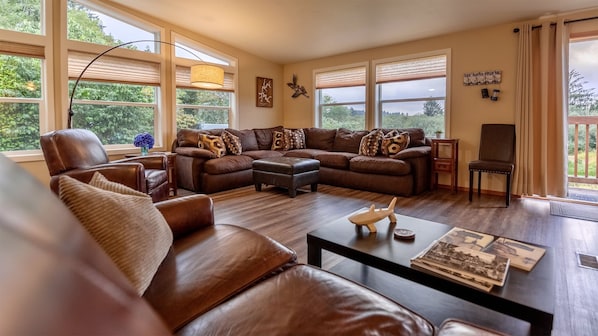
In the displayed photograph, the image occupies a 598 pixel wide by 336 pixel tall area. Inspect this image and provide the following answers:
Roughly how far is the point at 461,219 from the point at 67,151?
3.64 m

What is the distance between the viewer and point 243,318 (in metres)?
0.92

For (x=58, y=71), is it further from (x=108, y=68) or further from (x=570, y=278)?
(x=570, y=278)

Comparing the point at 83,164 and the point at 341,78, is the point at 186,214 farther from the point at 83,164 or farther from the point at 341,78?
the point at 341,78

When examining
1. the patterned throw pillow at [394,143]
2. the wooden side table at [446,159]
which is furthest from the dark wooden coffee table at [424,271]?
the wooden side table at [446,159]

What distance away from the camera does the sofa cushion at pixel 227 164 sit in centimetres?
419

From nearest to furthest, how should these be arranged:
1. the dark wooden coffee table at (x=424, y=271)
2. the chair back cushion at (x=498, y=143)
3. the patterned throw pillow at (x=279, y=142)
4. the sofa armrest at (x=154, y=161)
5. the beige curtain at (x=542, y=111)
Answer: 1. the dark wooden coffee table at (x=424, y=271)
2. the sofa armrest at (x=154, y=161)
3. the beige curtain at (x=542, y=111)
4. the chair back cushion at (x=498, y=143)
5. the patterned throw pillow at (x=279, y=142)

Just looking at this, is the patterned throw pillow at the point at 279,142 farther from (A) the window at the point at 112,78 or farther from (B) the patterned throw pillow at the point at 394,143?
(A) the window at the point at 112,78

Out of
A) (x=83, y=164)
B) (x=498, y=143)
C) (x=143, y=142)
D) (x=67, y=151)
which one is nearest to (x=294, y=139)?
(x=143, y=142)

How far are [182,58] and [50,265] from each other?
5363mm

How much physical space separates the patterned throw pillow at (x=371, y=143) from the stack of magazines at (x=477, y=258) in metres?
3.06

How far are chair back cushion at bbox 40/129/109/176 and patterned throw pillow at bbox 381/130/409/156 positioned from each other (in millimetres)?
3478

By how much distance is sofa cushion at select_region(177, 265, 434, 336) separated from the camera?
88 centimetres

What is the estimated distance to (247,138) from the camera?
17.8 ft

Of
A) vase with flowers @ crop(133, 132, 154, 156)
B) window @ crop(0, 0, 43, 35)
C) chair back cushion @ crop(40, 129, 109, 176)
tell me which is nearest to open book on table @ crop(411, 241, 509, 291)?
chair back cushion @ crop(40, 129, 109, 176)
